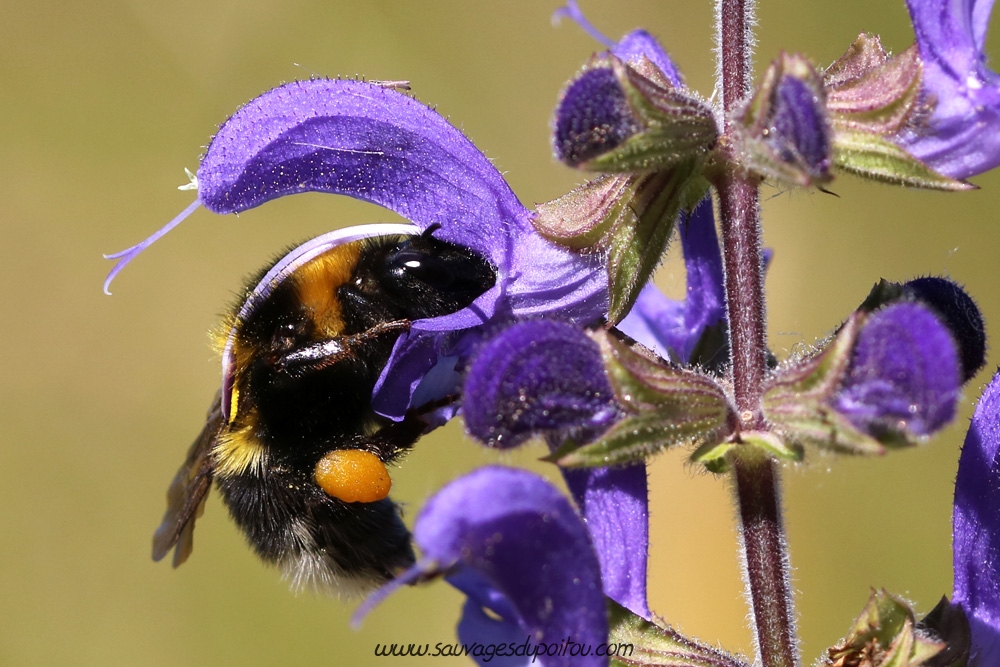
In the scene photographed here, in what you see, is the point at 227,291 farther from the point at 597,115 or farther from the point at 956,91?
the point at 956,91

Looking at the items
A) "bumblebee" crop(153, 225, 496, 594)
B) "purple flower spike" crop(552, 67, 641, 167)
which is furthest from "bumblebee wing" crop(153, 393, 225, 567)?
"purple flower spike" crop(552, 67, 641, 167)

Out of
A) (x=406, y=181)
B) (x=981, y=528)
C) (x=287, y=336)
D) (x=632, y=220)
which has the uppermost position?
(x=406, y=181)

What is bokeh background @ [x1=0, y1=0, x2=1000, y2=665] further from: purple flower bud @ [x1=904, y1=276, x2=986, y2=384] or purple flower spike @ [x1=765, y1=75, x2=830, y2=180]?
purple flower spike @ [x1=765, y1=75, x2=830, y2=180]

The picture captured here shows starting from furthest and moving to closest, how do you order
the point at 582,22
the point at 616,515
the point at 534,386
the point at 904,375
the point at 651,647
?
the point at 582,22 < the point at 616,515 < the point at 651,647 < the point at 534,386 < the point at 904,375

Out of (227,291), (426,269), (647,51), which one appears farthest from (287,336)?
(227,291)

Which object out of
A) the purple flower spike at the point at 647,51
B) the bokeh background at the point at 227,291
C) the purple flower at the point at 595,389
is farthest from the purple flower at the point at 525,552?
the bokeh background at the point at 227,291

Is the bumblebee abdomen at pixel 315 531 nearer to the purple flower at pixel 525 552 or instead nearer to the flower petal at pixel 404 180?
the flower petal at pixel 404 180

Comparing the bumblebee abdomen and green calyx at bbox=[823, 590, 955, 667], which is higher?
the bumblebee abdomen

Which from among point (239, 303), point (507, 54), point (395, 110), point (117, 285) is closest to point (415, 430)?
point (239, 303)
